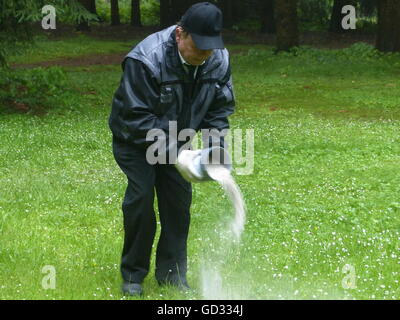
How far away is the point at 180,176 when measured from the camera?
5.50m

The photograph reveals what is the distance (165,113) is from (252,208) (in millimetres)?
3416

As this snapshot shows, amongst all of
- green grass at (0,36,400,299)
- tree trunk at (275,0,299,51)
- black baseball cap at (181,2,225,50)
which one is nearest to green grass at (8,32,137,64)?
tree trunk at (275,0,299,51)

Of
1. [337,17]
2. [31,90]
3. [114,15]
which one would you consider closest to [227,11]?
[114,15]

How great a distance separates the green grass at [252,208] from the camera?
593 cm

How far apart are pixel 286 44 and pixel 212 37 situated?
21.0 m

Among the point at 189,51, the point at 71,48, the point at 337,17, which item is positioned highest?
the point at 189,51

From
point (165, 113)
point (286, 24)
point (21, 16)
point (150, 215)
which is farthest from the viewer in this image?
point (286, 24)

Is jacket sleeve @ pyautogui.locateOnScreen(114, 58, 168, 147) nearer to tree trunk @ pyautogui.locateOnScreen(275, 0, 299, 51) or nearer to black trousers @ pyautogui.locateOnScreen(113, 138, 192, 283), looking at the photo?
black trousers @ pyautogui.locateOnScreen(113, 138, 192, 283)

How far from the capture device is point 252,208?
8.36m

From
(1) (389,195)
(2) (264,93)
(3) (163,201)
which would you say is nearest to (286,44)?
(2) (264,93)

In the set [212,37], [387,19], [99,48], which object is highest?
[212,37]

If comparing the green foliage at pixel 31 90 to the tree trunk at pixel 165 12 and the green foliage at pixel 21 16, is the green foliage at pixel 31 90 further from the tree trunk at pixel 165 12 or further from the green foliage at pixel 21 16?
the tree trunk at pixel 165 12

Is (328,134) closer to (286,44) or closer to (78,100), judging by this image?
(78,100)

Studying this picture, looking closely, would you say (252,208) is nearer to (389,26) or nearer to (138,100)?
(138,100)
